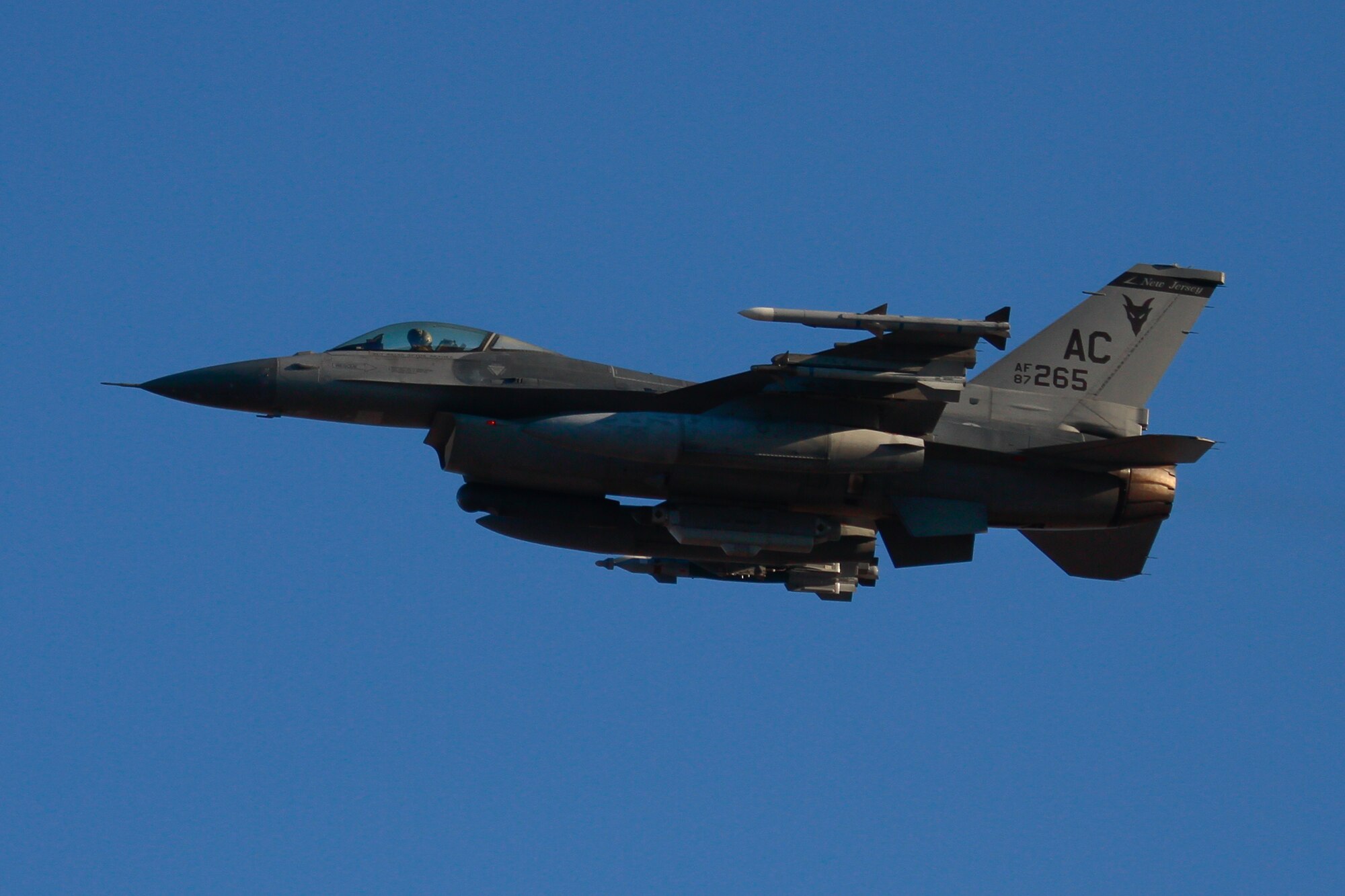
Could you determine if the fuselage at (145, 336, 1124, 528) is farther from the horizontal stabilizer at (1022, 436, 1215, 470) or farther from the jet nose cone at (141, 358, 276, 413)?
the horizontal stabilizer at (1022, 436, 1215, 470)

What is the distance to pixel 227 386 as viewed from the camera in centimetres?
1981

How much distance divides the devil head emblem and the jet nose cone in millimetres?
10963

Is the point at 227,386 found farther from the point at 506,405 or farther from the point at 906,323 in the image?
the point at 906,323

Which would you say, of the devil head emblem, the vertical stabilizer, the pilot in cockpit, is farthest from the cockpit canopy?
the devil head emblem

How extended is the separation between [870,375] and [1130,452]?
3.55 m

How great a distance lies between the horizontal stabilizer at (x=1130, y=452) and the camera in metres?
19.8

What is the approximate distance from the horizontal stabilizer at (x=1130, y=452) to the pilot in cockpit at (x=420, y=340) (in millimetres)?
7298

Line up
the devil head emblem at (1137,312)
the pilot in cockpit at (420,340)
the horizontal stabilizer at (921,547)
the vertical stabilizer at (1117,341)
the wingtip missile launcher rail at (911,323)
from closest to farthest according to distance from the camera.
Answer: the wingtip missile launcher rail at (911,323), the pilot in cockpit at (420,340), the horizontal stabilizer at (921,547), the vertical stabilizer at (1117,341), the devil head emblem at (1137,312)

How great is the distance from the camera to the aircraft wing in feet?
60.9

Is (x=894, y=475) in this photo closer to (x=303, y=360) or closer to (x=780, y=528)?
(x=780, y=528)

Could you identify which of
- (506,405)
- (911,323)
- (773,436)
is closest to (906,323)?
(911,323)

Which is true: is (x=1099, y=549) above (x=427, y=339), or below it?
below

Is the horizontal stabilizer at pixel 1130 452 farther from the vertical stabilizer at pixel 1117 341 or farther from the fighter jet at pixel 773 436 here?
the vertical stabilizer at pixel 1117 341

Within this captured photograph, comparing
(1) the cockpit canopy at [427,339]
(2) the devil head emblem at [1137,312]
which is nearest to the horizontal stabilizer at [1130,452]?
(2) the devil head emblem at [1137,312]
